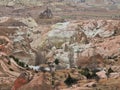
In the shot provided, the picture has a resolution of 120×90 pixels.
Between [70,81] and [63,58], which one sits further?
[63,58]

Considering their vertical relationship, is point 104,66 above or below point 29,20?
above

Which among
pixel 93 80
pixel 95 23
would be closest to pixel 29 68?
pixel 93 80

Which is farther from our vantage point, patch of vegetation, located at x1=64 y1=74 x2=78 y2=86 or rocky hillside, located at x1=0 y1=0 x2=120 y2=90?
patch of vegetation, located at x1=64 y1=74 x2=78 y2=86

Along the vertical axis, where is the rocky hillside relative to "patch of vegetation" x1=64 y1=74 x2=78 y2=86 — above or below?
below

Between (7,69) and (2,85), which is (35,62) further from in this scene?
(2,85)

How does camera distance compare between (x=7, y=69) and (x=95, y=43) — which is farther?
(x=95, y=43)

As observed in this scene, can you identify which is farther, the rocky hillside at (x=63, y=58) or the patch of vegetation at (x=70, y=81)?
the patch of vegetation at (x=70, y=81)

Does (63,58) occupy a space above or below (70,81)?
below

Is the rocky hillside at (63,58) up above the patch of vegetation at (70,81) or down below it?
below

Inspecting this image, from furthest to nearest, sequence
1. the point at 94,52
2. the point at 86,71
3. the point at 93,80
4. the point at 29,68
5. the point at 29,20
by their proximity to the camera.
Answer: the point at 29,20 → the point at 94,52 → the point at 29,68 → the point at 86,71 → the point at 93,80

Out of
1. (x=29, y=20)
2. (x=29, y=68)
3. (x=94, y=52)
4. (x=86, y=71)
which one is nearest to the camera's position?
(x=86, y=71)
